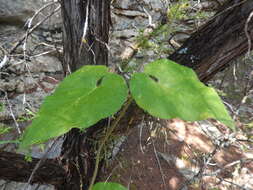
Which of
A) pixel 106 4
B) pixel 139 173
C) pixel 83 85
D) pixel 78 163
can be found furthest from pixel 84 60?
pixel 139 173

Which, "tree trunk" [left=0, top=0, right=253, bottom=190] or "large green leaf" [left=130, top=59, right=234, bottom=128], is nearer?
"large green leaf" [left=130, top=59, right=234, bottom=128]

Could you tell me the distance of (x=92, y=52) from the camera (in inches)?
48.3

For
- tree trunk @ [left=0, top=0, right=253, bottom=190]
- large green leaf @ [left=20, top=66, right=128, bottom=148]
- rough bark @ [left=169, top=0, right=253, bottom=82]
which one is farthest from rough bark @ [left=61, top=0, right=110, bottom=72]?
large green leaf @ [left=20, top=66, right=128, bottom=148]

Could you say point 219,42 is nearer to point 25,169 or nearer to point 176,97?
point 176,97

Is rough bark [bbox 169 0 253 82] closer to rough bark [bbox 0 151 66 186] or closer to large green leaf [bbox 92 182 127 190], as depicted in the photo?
large green leaf [bbox 92 182 127 190]

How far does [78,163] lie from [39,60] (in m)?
2.48

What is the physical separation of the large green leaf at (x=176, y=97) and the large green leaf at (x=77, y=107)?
40mm

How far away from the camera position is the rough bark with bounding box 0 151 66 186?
1.23 meters

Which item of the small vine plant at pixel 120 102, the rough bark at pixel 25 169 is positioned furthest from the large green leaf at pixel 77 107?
the rough bark at pixel 25 169

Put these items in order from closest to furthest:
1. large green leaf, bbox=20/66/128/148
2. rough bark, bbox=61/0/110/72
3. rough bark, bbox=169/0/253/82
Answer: large green leaf, bbox=20/66/128/148 → rough bark, bbox=169/0/253/82 → rough bark, bbox=61/0/110/72

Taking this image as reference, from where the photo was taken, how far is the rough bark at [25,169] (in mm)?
1226

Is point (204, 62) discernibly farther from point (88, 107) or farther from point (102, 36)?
point (88, 107)

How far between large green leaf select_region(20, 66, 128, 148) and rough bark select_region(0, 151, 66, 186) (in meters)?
0.84

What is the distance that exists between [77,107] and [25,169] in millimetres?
991
